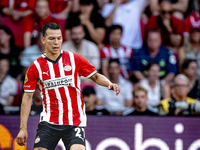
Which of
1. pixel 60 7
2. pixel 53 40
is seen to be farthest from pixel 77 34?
pixel 53 40

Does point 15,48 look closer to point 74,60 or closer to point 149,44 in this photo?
point 149,44

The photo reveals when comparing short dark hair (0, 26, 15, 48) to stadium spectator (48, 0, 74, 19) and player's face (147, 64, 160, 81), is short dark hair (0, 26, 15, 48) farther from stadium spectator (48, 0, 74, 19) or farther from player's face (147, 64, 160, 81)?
player's face (147, 64, 160, 81)

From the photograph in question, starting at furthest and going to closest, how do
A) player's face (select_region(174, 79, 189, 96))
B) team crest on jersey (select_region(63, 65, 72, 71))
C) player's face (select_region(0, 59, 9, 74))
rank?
1. player's face (select_region(0, 59, 9, 74))
2. player's face (select_region(174, 79, 189, 96))
3. team crest on jersey (select_region(63, 65, 72, 71))

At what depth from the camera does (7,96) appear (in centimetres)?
642

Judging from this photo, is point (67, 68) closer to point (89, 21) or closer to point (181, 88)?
point (181, 88)

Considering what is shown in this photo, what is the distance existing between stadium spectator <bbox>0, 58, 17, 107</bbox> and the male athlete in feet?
7.64

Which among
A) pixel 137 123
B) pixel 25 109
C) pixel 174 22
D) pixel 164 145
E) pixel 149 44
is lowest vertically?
pixel 164 145

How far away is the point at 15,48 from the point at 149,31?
3179mm

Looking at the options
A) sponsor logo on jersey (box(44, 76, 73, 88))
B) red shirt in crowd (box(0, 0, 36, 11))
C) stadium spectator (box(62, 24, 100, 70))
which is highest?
red shirt in crowd (box(0, 0, 36, 11))

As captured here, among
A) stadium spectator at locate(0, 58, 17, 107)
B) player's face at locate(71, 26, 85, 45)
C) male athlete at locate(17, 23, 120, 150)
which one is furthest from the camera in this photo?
player's face at locate(71, 26, 85, 45)

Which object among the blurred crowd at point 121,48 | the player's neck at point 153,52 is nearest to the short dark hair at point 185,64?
the blurred crowd at point 121,48

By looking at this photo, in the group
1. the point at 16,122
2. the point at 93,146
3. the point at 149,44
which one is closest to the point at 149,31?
the point at 149,44

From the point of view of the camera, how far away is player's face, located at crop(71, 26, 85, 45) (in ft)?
24.2

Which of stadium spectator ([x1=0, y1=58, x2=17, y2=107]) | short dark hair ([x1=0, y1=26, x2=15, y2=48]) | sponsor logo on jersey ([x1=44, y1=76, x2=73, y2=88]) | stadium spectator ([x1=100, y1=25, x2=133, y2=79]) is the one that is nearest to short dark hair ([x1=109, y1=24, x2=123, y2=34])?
stadium spectator ([x1=100, y1=25, x2=133, y2=79])
